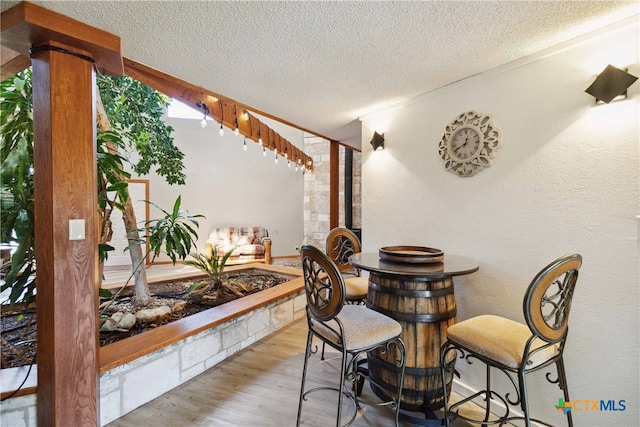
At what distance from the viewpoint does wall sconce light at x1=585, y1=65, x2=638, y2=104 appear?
134 cm

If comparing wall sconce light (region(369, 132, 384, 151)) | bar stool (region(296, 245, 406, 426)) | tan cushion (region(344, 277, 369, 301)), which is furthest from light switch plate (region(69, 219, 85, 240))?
wall sconce light (region(369, 132, 384, 151))

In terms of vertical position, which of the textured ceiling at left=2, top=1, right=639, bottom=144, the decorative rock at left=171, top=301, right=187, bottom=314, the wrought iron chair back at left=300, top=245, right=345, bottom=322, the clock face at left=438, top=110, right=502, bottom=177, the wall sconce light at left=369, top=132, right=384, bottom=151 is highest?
the textured ceiling at left=2, top=1, right=639, bottom=144

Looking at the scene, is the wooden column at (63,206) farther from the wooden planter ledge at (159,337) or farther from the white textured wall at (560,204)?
the white textured wall at (560,204)

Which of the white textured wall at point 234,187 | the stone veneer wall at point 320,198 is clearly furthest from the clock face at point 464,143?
the white textured wall at point 234,187

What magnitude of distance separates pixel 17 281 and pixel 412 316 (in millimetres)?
2107

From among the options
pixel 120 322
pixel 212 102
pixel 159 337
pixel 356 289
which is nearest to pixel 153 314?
pixel 120 322

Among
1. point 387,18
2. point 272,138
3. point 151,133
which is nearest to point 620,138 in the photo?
point 387,18

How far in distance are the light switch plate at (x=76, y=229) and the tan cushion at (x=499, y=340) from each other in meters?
1.90

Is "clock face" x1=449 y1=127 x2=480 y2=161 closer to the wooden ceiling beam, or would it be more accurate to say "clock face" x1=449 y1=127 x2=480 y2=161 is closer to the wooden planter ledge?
the wooden ceiling beam

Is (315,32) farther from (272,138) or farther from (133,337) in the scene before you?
(272,138)

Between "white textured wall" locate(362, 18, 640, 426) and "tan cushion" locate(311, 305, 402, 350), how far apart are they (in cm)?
81

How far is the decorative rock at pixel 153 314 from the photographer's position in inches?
90.9

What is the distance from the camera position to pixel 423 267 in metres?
1.66

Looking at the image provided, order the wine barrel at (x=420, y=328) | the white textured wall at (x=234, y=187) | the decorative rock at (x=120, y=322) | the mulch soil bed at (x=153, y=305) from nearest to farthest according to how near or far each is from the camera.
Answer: the wine barrel at (x=420, y=328)
the mulch soil bed at (x=153, y=305)
the decorative rock at (x=120, y=322)
the white textured wall at (x=234, y=187)
